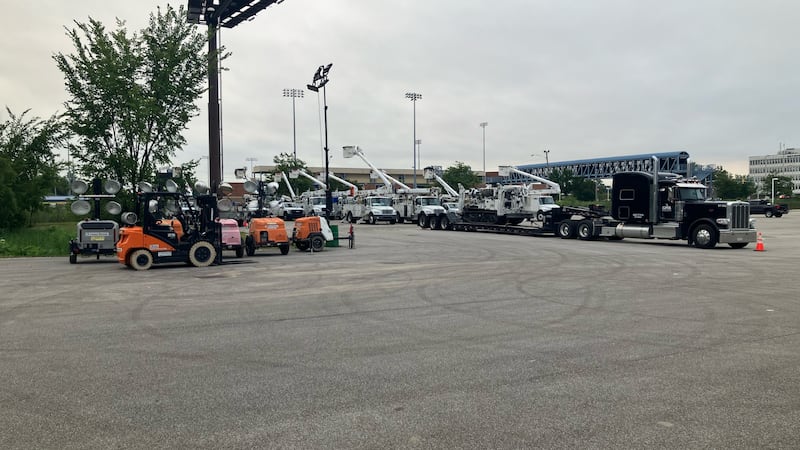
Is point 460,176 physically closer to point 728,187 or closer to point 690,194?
point 728,187

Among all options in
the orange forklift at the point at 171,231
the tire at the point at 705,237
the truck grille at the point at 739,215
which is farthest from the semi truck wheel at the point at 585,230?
the orange forklift at the point at 171,231

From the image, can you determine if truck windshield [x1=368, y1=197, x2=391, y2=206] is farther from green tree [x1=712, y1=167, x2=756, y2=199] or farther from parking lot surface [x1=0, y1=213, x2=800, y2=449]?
green tree [x1=712, y1=167, x2=756, y2=199]

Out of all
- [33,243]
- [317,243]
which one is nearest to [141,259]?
[317,243]

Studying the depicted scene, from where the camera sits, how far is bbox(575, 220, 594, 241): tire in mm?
27422

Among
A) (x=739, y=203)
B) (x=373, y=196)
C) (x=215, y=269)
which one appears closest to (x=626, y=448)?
(x=215, y=269)

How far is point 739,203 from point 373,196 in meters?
29.9

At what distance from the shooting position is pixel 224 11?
3284 cm

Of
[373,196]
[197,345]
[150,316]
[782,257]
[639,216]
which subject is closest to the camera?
[197,345]

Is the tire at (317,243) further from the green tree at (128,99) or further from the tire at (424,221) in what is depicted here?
the tire at (424,221)

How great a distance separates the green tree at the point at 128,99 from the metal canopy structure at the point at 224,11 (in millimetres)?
6312

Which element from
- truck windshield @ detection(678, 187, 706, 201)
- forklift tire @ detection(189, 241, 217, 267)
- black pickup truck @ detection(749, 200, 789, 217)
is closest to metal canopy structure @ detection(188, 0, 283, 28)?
forklift tire @ detection(189, 241, 217, 267)

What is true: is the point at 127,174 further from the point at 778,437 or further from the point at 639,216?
the point at 778,437

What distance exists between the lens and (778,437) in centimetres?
442

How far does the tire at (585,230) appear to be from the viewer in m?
→ 27.4
